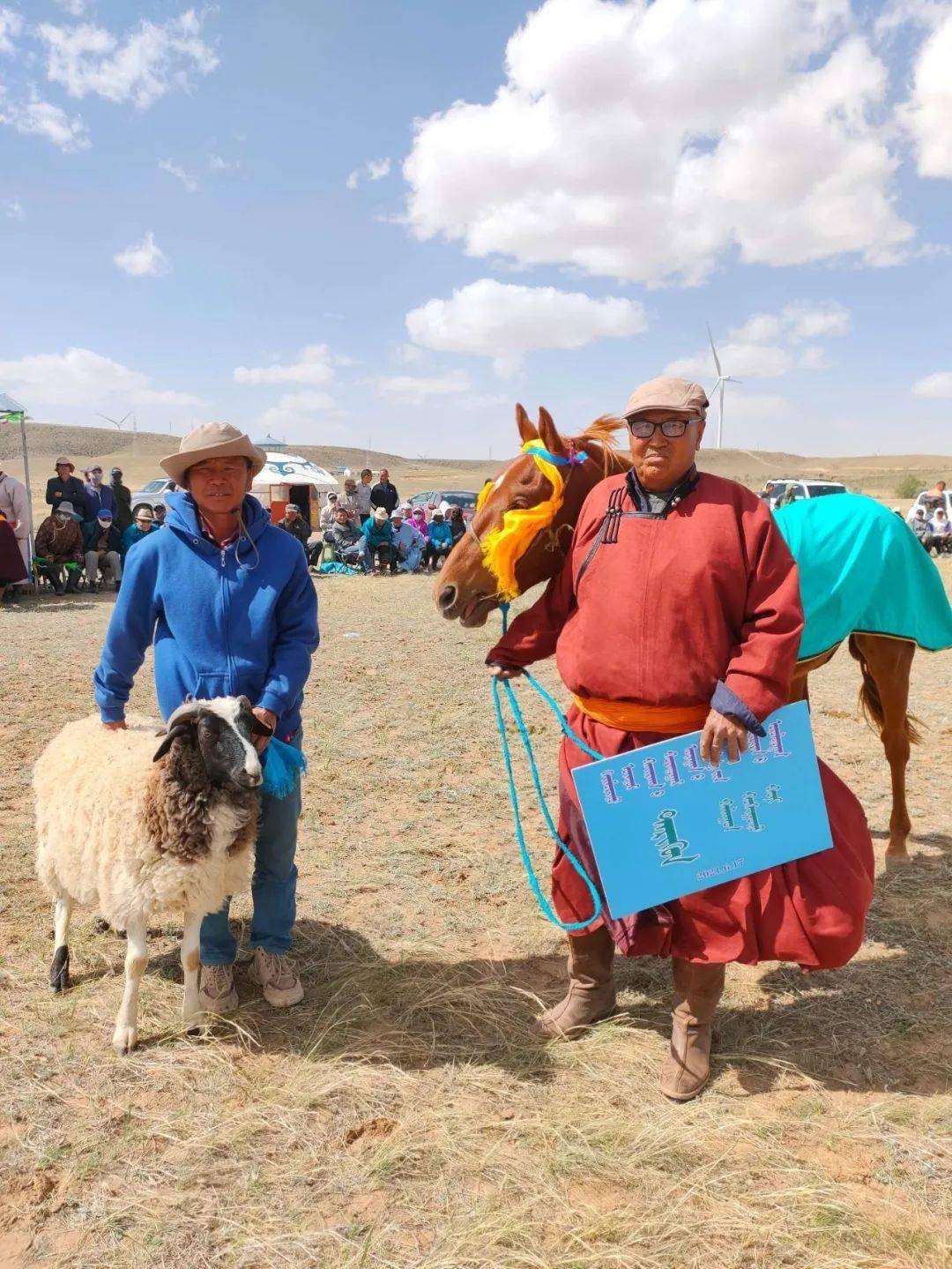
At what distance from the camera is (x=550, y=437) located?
10.3 feet

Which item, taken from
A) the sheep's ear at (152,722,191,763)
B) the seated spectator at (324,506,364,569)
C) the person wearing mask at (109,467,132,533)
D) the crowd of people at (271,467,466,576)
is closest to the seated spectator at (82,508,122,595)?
the person wearing mask at (109,467,132,533)

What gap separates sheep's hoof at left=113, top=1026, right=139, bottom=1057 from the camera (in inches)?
118

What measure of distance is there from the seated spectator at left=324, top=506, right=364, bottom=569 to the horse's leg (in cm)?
1447

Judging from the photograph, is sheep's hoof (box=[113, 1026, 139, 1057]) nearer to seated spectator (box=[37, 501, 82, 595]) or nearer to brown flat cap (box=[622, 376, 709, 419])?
brown flat cap (box=[622, 376, 709, 419])

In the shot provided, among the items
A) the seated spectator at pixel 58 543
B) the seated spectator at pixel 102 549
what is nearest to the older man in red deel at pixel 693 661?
the seated spectator at pixel 58 543

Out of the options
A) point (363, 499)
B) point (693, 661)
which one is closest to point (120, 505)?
point (363, 499)

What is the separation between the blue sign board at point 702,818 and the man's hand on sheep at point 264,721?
1.14 m

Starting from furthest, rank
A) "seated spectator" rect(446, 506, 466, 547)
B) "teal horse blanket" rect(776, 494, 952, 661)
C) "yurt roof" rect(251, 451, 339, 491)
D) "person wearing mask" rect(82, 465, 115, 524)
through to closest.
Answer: "yurt roof" rect(251, 451, 339, 491) < "seated spectator" rect(446, 506, 466, 547) < "person wearing mask" rect(82, 465, 115, 524) < "teal horse blanket" rect(776, 494, 952, 661)

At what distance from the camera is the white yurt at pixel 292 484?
24750 mm

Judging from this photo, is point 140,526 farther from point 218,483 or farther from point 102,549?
point 218,483

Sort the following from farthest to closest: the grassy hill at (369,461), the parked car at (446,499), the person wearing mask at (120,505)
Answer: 1. the grassy hill at (369,461)
2. the parked car at (446,499)
3. the person wearing mask at (120,505)

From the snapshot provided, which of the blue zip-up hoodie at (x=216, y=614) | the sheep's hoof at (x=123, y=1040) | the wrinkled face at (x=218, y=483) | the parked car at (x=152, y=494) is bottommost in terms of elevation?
the sheep's hoof at (x=123, y=1040)

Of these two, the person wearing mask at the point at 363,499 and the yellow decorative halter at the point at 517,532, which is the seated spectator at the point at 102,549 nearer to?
the person wearing mask at the point at 363,499

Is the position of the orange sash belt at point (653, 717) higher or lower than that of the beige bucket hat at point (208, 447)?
lower
